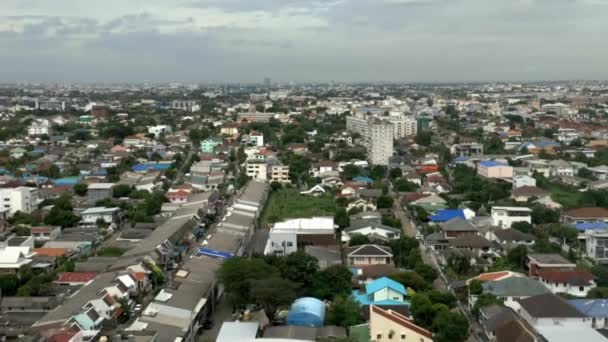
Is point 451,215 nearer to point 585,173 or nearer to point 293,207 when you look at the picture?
point 293,207

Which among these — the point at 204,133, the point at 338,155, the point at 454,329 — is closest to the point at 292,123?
the point at 204,133

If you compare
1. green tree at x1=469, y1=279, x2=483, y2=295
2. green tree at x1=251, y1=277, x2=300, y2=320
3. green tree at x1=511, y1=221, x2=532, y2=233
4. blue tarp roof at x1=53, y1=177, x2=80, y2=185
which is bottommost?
green tree at x1=511, y1=221, x2=532, y2=233

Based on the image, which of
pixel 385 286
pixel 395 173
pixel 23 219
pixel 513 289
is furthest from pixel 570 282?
pixel 395 173

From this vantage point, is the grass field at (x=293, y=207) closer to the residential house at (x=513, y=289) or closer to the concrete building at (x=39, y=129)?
the residential house at (x=513, y=289)

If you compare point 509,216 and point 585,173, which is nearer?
point 509,216

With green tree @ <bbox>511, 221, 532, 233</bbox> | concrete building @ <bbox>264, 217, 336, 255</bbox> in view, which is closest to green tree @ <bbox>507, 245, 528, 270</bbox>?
green tree @ <bbox>511, 221, 532, 233</bbox>

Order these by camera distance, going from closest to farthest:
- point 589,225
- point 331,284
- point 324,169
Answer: point 331,284 < point 589,225 < point 324,169

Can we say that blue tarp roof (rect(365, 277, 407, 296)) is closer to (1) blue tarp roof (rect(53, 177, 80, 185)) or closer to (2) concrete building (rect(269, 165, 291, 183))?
(2) concrete building (rect(269, 165, 291, 183))
